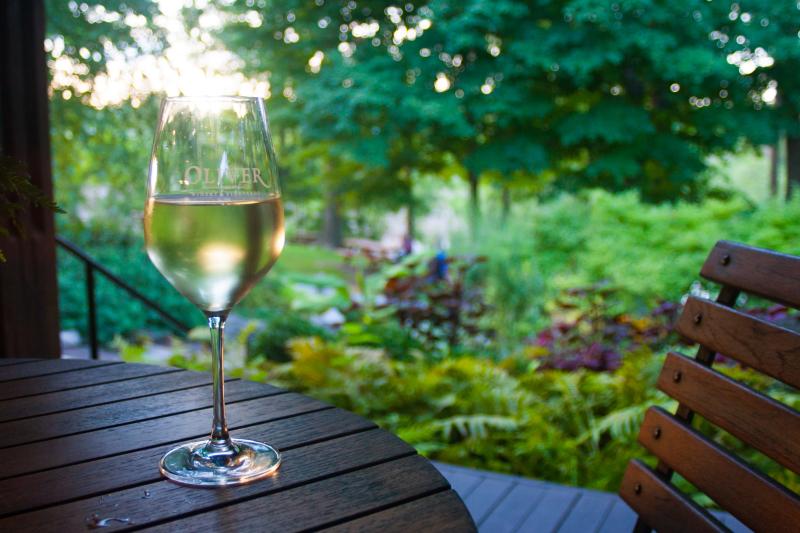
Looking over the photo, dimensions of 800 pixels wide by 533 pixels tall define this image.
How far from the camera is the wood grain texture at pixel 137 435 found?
668mm

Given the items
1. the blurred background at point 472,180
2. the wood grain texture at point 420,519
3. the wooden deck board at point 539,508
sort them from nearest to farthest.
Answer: the wood grain texture at point 420,519 < the wooden deck board at point 539,508 < the blurred background at point 472,180

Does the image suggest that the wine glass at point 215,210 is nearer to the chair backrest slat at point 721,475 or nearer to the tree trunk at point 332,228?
the chair backrest slat at point 721,475

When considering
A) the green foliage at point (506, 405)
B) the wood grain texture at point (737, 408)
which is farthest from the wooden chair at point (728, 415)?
the green foliage at point (506, 405)

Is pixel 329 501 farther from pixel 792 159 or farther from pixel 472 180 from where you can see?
pixel 472 180

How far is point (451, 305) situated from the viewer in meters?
4.54

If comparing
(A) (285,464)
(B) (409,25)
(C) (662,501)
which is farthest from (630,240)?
(A) (285,464)

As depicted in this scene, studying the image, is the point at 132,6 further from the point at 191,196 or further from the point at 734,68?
the point at 191,196

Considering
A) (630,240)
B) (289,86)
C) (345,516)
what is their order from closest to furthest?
(345,516)
(630,240)
(289,86)

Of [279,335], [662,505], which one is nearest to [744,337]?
[662,505]

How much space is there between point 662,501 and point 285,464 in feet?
1.61

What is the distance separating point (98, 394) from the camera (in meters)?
0.86

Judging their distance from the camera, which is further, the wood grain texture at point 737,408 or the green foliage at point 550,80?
the green foliage at point 550,80

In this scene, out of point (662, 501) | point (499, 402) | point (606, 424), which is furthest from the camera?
point (499, 402)

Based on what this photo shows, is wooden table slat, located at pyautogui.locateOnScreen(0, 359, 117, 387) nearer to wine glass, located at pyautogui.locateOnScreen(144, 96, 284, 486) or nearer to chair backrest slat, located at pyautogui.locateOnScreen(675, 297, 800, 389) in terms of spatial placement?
wine glass, located at pyautogui.locateOnScreen(144, 96, 284, 486)
